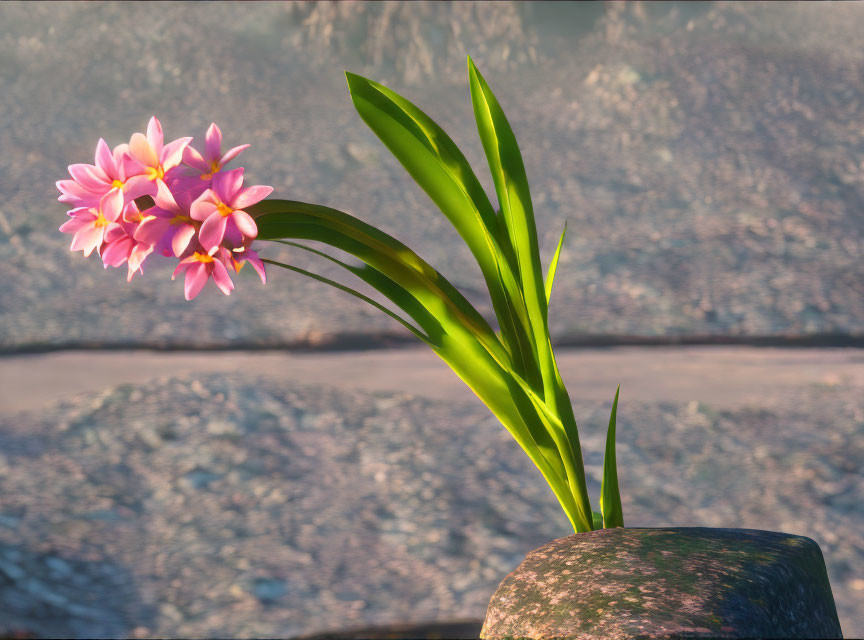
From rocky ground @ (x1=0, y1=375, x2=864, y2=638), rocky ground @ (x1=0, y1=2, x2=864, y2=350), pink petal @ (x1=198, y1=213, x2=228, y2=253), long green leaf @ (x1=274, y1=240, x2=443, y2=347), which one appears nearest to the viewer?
pink petal @ (x1=198, y1=213, x2=228, y2=253)

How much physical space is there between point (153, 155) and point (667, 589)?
20.7 inches

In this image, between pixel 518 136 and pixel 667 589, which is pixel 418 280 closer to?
pixel 667 589

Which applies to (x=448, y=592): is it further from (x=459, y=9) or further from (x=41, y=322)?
(x=459, y=9)

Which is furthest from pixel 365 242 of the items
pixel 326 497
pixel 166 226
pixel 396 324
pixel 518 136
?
pixel 518 136

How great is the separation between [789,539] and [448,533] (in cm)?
55

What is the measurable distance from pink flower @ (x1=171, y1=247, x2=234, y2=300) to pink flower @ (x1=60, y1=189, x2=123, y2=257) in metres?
0.06

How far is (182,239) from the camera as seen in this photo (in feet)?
1.88

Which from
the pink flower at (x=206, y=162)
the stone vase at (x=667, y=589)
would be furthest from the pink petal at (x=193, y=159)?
the stone vase at (x=667, y=589)

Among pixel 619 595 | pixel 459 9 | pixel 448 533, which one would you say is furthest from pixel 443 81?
pixel 619 595

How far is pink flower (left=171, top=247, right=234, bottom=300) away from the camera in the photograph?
0.58m

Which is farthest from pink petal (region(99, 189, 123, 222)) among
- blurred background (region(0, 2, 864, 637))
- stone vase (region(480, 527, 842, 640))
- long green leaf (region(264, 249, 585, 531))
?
blurred background (region(0, 2, 864, 637))

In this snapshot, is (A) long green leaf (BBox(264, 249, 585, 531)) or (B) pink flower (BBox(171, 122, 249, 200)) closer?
(B) pink flower (BBox(171, 122, 249, 200))

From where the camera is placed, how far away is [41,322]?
1926 millimetres

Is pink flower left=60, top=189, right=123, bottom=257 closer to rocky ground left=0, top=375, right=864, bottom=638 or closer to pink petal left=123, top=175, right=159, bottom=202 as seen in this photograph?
pink petal left=123, top=175, right=159, bottom=202
